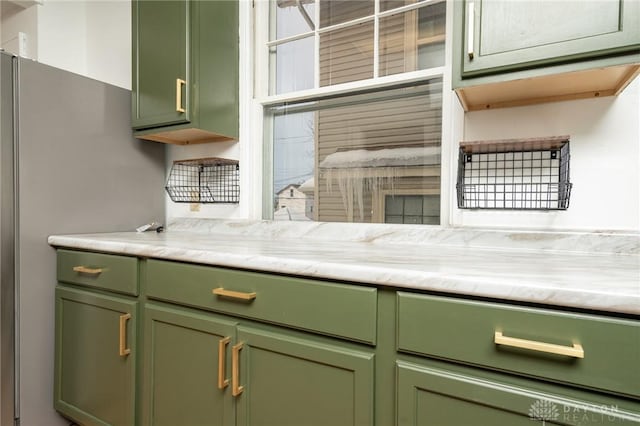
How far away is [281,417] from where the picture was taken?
1021 mm

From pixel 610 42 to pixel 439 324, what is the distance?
2.91 ft

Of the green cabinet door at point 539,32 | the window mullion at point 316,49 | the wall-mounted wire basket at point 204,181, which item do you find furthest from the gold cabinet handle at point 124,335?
the green cabinet door at point 539,32

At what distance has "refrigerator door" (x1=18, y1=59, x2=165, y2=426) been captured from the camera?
1.51 m

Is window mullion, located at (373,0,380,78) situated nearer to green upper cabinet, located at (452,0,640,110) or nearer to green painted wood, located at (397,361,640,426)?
green upper cabinet, located at (452,0,640,110)

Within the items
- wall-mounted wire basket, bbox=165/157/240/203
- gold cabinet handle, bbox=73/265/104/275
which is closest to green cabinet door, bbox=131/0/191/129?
wall-mounted wire basket, bbox=165/157/240/203

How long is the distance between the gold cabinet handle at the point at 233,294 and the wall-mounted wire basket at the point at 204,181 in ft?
2.99

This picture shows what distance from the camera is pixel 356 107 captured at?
5.86 feet

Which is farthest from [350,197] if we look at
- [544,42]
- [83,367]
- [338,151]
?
[83,367]

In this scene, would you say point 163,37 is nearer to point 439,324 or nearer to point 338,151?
point 338,151

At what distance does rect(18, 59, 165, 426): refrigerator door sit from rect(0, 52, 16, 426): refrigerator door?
3 cm

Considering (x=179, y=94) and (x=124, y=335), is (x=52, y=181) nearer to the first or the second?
(x=179, y=94)

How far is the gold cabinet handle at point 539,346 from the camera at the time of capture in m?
0.66

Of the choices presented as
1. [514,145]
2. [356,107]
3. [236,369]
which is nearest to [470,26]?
[514,145]

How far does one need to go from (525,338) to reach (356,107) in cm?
136
